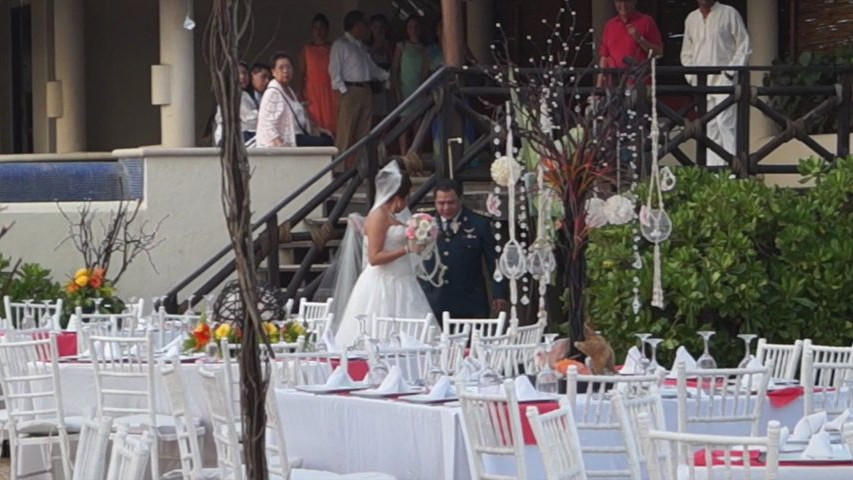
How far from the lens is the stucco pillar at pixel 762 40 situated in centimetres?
1662

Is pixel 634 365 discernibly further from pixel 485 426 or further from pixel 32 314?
pixel 32 314

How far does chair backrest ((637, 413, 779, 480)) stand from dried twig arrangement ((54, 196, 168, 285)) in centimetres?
990

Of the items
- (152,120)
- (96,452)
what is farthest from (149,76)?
(96,452)

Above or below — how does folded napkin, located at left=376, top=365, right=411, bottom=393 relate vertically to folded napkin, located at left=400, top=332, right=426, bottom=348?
below

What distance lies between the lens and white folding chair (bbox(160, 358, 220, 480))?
8336 millimetres

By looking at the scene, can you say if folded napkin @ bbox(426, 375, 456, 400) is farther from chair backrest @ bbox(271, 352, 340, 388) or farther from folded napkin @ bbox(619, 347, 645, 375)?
folded napkin @ bbox(619, 347, 645, 375)

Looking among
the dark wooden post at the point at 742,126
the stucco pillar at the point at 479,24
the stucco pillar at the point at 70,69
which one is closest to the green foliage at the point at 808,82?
the dark wooden post at the point at 742,126

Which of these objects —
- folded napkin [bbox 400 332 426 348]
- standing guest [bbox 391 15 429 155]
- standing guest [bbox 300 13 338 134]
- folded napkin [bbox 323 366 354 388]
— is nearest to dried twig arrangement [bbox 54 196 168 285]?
standing guest [bbox 300 13 338 134]

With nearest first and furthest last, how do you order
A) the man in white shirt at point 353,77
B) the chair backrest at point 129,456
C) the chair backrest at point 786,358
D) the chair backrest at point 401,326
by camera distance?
the chair backrest at point 129,456 < the chair backrest at point 786,358 < the chair backrest at point 401,326 < the man in white shirt at point 353,77

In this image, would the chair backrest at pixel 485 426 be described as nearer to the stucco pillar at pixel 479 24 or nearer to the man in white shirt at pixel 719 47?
the man in white shirt at pixel 719 47

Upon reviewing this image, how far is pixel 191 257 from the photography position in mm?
16234

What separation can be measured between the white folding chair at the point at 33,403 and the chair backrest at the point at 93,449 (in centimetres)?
382

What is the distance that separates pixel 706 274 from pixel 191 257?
5103 millimetres

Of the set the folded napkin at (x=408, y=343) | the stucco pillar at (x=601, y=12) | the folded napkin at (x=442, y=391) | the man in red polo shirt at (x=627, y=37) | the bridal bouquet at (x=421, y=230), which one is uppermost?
the stucco pillar at (x=601, y=12)
